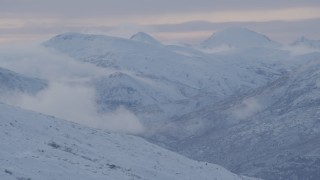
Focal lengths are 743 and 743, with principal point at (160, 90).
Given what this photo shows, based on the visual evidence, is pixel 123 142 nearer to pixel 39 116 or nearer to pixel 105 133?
pixel 105 133

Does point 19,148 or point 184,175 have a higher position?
point 19,148

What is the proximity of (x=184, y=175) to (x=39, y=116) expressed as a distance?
24.9 meters

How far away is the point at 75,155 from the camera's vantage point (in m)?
91.8

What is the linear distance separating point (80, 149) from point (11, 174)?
93.0 ft

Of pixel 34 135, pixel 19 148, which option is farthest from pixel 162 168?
pixel 19 148

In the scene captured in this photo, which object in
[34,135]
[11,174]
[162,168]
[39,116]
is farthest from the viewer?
[39,116]

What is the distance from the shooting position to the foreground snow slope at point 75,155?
77.0 metres

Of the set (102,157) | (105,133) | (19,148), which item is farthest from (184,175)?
(19,148)

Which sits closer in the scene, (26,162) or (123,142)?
(26,162)

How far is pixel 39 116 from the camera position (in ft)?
373

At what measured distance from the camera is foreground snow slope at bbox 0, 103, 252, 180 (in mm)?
77031

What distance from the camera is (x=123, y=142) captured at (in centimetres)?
11756

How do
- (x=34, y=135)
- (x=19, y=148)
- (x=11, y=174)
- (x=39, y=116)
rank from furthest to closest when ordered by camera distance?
(x=39, y=116), (x=34, y=135), (x=19, y=148), (x=11, y=174)

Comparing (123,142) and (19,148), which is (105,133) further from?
(19,148)
